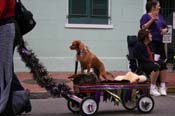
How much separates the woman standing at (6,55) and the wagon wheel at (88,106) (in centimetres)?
115

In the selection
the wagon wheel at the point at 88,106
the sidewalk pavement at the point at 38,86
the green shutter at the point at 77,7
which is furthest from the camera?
the green shutter at the point at 77,7

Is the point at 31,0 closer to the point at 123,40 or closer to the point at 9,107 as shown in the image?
the point at 123,40

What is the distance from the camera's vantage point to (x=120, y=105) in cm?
850

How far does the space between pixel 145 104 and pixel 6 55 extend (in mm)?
2430

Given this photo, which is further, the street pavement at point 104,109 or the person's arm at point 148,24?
the person's arm at point 148,24

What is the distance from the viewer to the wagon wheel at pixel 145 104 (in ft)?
25.6

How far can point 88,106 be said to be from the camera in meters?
7.34

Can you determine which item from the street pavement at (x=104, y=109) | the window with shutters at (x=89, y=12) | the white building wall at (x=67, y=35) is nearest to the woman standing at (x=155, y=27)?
the street pavement at (x=104, y=109)

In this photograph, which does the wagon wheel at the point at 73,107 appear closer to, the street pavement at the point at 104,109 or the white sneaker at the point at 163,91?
the street pavement at the point at 104,109

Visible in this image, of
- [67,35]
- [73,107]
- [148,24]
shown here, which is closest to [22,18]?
[73,107]

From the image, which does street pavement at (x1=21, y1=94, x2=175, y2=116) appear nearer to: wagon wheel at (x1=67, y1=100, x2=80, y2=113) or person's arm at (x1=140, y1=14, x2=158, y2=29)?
wagon wheel at (x1=67, y1=100, x2=80, y2=113)

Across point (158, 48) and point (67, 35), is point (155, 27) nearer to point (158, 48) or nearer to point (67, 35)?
point (158, 48)

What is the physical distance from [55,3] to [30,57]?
7847 mm

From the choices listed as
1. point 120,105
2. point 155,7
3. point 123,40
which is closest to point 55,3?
point 123,40
